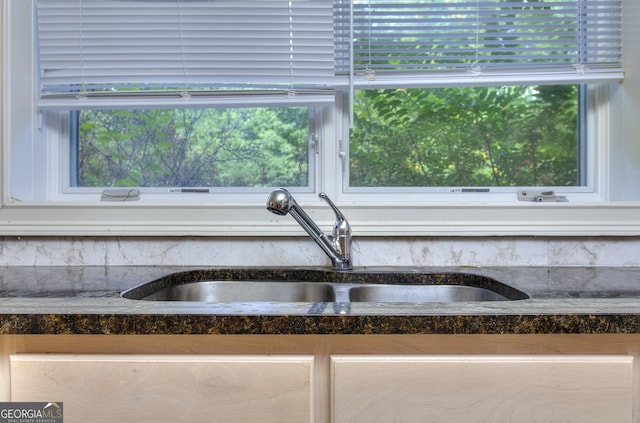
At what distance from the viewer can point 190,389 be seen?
34.4 inches

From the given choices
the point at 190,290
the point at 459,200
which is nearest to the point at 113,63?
the point at 190,290

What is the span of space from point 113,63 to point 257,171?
0.54 metres

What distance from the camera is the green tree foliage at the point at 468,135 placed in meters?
1.61

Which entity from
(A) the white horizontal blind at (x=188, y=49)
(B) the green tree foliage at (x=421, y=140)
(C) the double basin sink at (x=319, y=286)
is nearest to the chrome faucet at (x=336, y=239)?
(C) the double basin sink at (x=319, y=286)

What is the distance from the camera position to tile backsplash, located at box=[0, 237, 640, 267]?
1471 millimetres

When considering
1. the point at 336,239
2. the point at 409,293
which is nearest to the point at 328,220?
the point at 336,239

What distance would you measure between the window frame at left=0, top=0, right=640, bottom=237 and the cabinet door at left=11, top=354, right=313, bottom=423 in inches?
24.4

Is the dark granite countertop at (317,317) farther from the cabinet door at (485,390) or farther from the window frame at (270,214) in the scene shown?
the window frame at (270,214)

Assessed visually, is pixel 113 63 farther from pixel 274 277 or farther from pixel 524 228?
pixel 524 228

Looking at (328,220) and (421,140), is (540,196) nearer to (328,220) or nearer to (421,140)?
(421,140)

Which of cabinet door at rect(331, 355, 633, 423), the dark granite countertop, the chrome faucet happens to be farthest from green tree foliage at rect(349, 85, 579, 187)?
cabinet door at rect(331, 355, 633, 423)

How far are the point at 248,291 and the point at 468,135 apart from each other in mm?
831

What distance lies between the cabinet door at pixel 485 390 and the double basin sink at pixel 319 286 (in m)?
0.39

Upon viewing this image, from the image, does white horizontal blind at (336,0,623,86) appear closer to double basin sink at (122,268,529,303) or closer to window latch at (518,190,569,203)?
window latch at (518,190,569,203)
